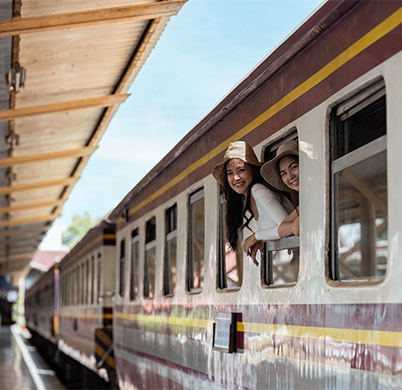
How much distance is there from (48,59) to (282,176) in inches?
249

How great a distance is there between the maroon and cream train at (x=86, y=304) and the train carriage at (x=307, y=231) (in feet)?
14.0

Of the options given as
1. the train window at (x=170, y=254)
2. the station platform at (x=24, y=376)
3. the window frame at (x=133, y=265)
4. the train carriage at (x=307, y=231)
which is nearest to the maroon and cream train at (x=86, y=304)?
the station platform at (x=24, y=376)

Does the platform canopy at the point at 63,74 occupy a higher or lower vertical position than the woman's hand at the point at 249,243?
higher

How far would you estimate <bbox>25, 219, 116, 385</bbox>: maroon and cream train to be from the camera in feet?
38.3

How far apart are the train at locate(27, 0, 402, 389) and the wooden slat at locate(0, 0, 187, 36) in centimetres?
190

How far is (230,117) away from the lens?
17.6ft

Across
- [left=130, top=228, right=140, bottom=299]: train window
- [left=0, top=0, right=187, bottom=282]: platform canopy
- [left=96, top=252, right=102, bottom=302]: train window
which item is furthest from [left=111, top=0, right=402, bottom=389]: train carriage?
[left=96, top=252, right=102, bottom=302]: train window

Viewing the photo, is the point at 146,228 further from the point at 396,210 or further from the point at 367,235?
the point at 396,210

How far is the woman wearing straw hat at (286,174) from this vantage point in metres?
4.20

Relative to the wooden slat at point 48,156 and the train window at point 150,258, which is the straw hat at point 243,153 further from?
the wooden slat at point 48,156

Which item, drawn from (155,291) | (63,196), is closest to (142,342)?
(155,291)

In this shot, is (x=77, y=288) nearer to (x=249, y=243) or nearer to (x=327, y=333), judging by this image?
(x=249, y=243)

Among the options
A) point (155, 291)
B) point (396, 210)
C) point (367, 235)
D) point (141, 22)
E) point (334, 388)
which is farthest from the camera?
point (141, 22)

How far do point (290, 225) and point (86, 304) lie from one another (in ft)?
35.2
